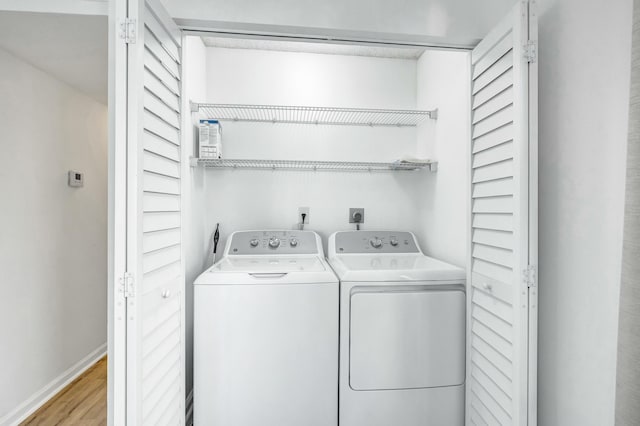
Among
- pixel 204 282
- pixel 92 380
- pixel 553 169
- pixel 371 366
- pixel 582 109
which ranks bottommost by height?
pixel 92 380

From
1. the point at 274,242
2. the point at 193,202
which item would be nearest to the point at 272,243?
the point at 274,242

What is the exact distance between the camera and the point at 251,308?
1.60 meters

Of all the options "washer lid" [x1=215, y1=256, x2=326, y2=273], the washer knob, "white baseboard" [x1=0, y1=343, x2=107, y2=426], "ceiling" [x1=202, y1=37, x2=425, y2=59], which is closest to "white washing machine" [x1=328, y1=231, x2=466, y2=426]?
"washer lid" [x1=215, y1=256, x2=326, y2=273]

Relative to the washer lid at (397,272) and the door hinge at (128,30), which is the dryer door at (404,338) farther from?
the door hinge at (128,30)

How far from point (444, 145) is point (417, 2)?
95cm

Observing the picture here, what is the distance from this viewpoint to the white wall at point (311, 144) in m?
2.37

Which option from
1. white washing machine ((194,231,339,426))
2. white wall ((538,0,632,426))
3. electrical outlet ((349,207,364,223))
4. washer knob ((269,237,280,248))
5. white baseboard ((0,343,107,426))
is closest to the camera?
white wall ((538,0,632,426))

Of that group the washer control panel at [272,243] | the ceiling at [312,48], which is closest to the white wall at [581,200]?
the ceiling at [312,48]

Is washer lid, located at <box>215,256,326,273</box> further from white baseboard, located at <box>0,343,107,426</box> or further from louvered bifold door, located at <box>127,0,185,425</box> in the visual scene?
white baseboard, located at <box>0,343,107,426</box>

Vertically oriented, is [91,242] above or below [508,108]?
below

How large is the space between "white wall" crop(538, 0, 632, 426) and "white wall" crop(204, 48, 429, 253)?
125cm

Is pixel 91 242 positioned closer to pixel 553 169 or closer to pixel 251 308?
pixel 251 308

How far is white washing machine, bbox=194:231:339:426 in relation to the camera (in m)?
1.59

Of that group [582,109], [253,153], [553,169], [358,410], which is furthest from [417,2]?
[358,410]
